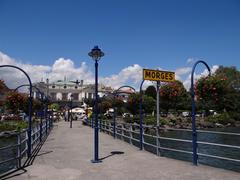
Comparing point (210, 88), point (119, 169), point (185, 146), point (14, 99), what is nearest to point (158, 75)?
point (210, 88)

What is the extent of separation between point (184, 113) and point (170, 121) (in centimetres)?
3057

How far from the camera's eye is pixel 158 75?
472 inches

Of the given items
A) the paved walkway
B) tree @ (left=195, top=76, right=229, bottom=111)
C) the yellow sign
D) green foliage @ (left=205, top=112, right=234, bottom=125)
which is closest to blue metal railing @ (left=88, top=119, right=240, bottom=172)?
the paved walkway

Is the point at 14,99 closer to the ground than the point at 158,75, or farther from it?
farther from it

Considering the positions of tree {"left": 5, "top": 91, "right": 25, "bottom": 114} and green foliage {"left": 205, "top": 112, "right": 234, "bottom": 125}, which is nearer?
tree {"left": 5, "top": 91, "right": 25, "bottom": 114}

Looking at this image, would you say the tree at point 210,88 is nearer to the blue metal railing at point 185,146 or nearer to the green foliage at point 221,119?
the blue metal railing at point 185,146

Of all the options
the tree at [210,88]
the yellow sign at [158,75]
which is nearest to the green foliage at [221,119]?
the yellow sign at [158,75]

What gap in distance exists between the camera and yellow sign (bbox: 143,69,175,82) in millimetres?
11797

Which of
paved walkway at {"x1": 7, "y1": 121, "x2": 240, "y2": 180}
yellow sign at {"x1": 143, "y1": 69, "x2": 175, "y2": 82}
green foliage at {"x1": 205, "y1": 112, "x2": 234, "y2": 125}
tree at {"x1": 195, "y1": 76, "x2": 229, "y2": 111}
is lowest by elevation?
paved walkway at {"x1": 7, "y1": 121, "x2": 240, "y2": 180}

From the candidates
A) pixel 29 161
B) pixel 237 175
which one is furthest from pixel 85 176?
pixel 237 175

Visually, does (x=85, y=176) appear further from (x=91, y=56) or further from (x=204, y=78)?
(x=204, y=78)

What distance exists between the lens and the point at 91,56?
35.9 ft

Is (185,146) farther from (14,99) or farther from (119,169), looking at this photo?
(14,99)

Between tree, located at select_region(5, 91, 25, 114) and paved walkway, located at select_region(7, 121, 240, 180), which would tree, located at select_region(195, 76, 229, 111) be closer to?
paved walkway, located at select_region(7, 121, 240, 180)
